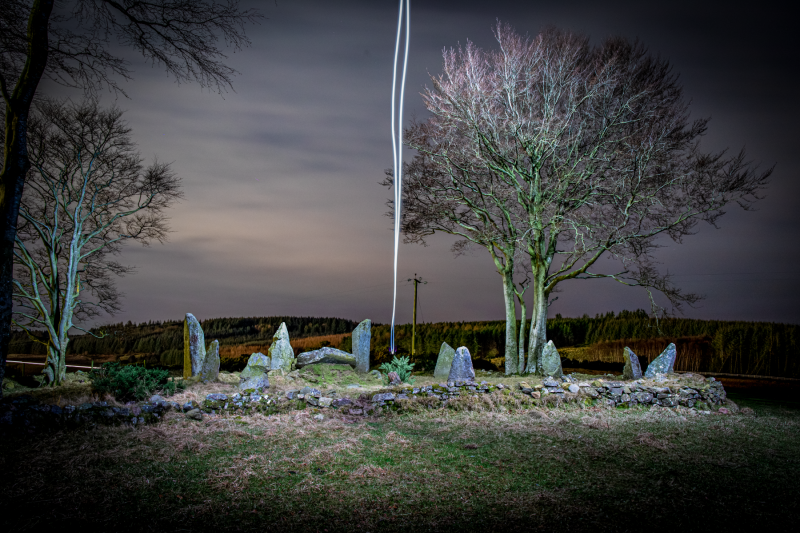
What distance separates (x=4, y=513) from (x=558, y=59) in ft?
62.9

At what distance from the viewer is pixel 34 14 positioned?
7223 mm

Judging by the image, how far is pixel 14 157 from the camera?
22.7 ft

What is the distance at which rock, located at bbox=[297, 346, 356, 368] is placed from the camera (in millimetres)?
16266

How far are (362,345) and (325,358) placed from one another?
149 cm

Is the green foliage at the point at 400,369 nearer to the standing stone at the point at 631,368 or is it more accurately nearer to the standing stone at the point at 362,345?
A: the standing stone at the point at 362,345

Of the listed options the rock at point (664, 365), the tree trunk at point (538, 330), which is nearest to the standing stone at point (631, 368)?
the rock at point (664, 365)

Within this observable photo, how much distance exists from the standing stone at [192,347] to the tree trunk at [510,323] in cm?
1135

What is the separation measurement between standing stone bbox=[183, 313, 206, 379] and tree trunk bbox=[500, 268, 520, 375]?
11.3m

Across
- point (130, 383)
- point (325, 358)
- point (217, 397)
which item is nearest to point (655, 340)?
point (325, 358)

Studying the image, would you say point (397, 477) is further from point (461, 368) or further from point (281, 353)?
point (281, 353)

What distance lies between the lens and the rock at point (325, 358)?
53.4ft

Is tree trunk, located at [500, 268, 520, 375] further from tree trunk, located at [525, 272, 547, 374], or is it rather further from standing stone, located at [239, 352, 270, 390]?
standing stone, located at [239, 352, 270, 390]

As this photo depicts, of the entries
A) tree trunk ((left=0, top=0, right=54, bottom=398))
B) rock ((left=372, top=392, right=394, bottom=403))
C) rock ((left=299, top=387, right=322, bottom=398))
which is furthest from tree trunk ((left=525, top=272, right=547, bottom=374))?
tree trunk ((left=0, top=0, right=54, bottom=398))

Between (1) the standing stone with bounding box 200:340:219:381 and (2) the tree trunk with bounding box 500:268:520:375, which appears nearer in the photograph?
(1) the standing stone with bounding box 200:340:219:381
